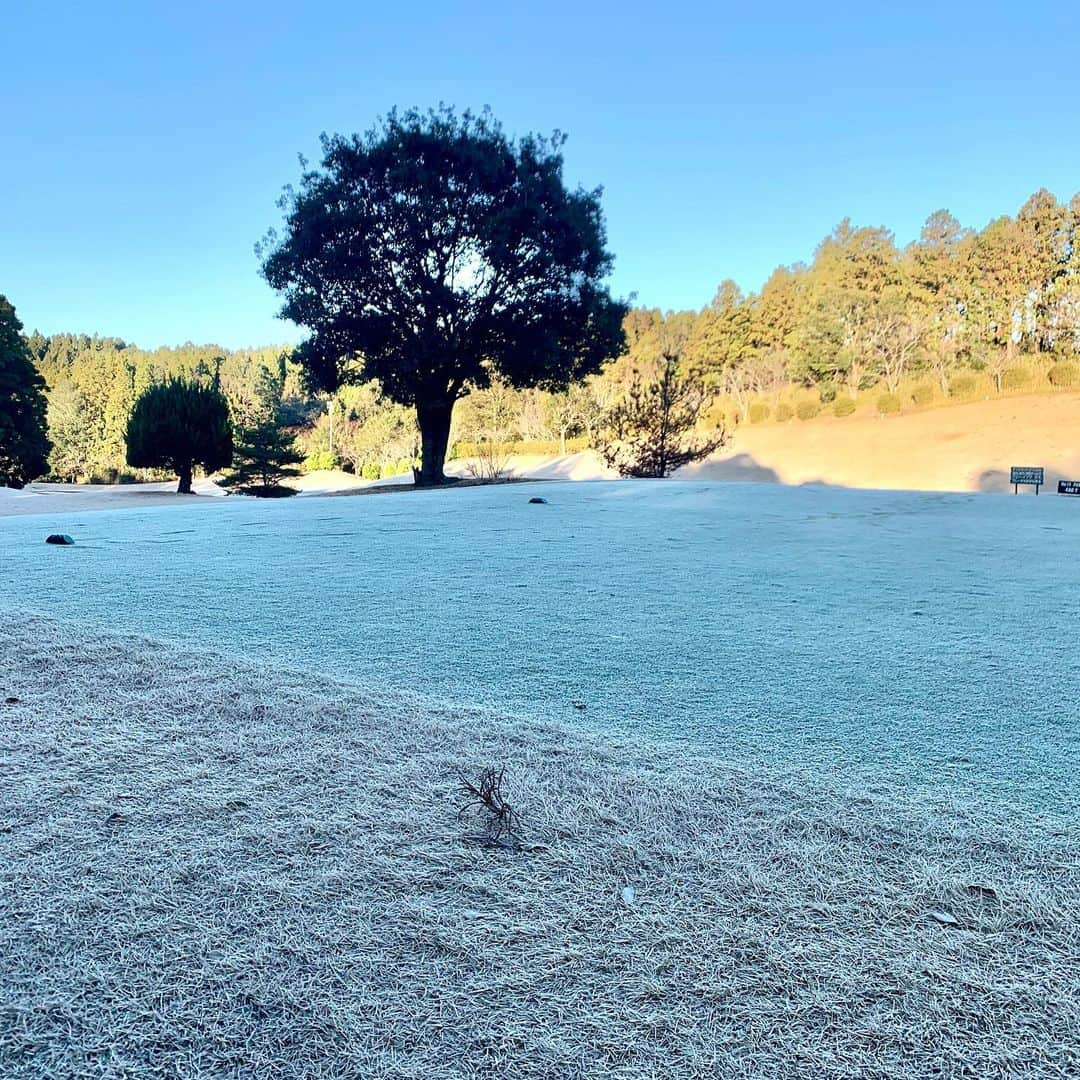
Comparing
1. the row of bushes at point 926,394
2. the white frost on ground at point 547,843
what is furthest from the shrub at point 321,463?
the white frost on ground at point 547,843

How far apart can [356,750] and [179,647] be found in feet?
3.77

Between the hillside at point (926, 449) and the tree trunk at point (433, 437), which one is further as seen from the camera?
the hillside at point (926, 449)

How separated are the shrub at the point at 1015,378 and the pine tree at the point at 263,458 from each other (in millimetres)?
26090

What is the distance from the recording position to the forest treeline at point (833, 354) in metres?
27.4

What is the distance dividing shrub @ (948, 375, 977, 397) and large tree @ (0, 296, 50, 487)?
3176 cm

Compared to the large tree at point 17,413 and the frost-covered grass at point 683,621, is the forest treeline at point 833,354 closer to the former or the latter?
the large tree at point 17,413

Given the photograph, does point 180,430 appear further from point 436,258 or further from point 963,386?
point 963,386

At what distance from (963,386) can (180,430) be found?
27.6 m

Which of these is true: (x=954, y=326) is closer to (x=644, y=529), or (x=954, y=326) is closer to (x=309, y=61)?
(x=309, y=61)

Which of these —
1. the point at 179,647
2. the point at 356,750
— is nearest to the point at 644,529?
the point at 179,647

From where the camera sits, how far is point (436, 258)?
496 inches

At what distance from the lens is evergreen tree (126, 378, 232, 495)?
1316 cm

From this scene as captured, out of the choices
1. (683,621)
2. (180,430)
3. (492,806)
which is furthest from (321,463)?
(492,806)

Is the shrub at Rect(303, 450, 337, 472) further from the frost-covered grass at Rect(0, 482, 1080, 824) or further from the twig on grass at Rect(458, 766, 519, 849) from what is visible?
the twig on grass at Rect(458, 766, 519, 849)
